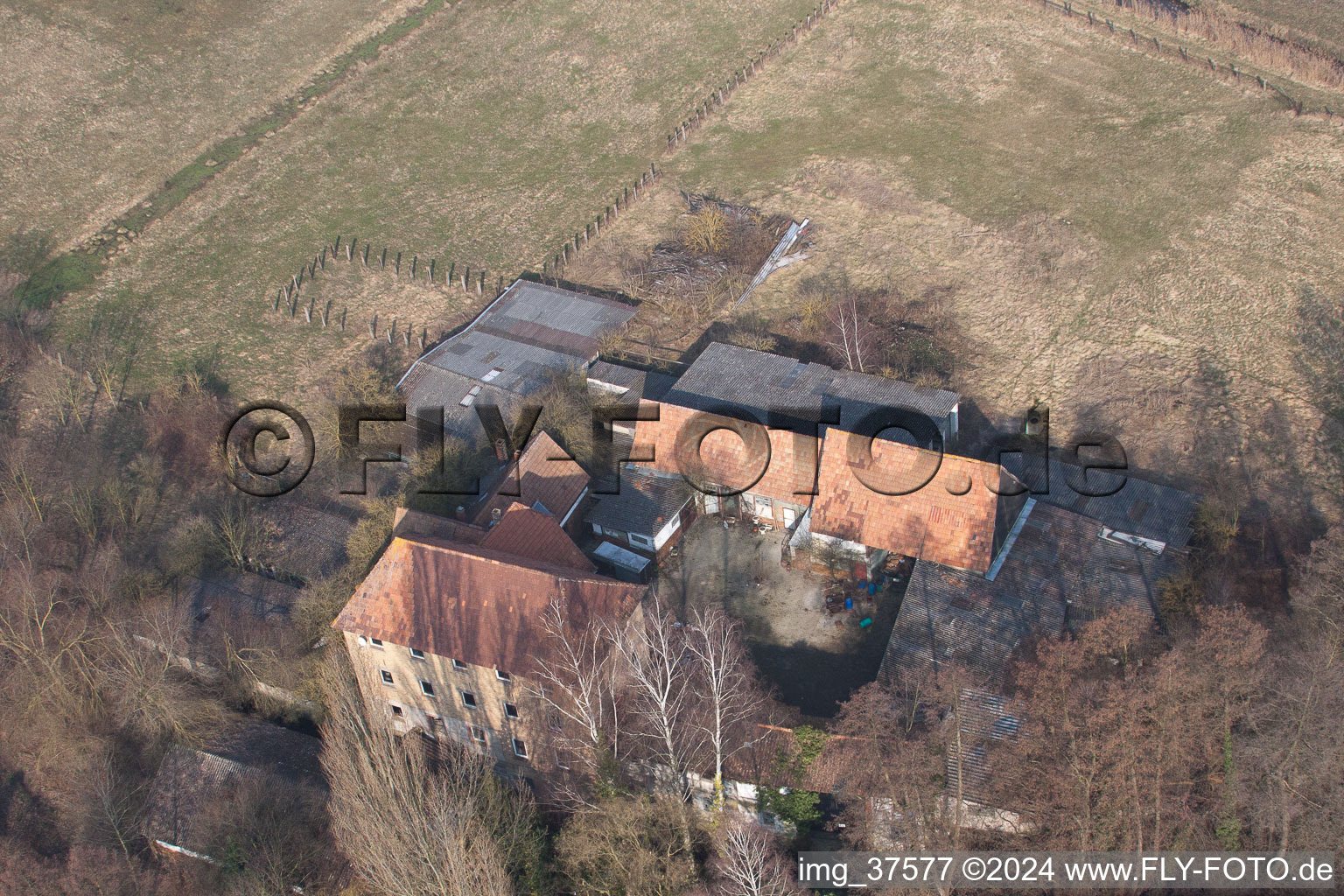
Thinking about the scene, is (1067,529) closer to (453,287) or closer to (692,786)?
(692,786)

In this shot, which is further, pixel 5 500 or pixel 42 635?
pixel 5 500

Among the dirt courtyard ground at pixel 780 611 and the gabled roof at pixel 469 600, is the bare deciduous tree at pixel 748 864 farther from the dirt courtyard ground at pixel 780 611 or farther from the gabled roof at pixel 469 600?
the gabled roof at pixel 469 600

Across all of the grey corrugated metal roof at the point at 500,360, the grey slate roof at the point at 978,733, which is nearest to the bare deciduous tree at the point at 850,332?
the grey corrugated metal roof at the point at 500,360

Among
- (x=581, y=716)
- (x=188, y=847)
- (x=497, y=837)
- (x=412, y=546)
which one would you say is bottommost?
(x=188, y=847)

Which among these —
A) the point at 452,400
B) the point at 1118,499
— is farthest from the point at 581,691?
the point at 1118,499

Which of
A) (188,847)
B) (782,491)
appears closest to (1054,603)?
(782,491)

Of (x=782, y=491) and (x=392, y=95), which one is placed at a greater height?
Result: (x=392, y=95)

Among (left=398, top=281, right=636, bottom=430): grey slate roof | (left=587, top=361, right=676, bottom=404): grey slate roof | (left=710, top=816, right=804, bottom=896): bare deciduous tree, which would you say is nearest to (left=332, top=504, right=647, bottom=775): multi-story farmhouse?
(left=710, top=816, right=804, bottom=896): bare deciduous tree

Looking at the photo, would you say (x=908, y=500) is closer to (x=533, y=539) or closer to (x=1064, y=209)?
(x=533, y=539)

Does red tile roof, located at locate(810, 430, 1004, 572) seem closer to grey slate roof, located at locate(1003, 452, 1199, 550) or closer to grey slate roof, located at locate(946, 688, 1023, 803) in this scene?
grey slate roof, located at locate(1003, 452, 1199, 550)
